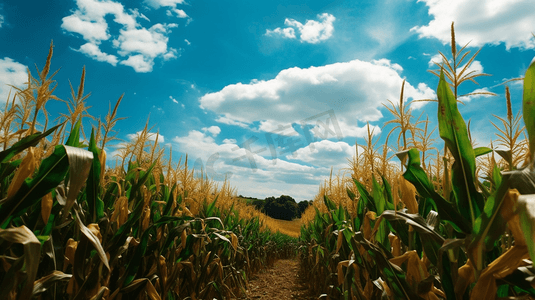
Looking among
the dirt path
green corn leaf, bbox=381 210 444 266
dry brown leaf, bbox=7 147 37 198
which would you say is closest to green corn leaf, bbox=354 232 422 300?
green corn leaf, bbox=381 210 444 266

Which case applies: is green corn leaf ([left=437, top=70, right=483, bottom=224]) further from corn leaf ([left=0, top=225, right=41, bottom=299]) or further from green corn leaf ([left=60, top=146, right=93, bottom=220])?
corn leaf ([left=0, top=225, right=41, bottom=299])

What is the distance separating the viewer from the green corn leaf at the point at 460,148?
49.4 inches

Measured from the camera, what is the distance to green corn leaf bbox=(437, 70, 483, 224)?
125 cm

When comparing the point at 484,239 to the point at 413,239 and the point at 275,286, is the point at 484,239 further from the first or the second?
the point at 275,286

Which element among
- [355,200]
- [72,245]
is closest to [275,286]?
[355,200]

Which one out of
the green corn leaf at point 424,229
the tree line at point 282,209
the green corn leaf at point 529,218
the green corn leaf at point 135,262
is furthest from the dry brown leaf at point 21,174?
the tree line at point 282,209

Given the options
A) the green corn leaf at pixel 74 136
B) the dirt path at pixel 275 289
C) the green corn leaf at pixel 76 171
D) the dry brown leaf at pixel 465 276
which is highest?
the green corn leaf at pixel 74 136

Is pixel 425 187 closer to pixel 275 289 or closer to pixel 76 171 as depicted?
pixel 76 171

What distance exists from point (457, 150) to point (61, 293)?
7.61 feet

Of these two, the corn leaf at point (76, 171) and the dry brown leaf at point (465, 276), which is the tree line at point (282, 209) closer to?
the dry brown leaf at point (465, 276)

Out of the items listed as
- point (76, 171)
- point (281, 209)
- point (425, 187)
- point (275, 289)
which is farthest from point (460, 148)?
point (281, 209)

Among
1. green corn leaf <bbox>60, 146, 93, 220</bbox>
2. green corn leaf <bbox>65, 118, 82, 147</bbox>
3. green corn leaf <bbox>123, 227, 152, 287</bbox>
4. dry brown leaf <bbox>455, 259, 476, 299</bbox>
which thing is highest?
green corn leaf <bbox>65, 118, 82, 147</bbox>

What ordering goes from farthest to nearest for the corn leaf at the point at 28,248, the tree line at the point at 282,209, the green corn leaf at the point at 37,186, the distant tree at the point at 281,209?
the distant tree at the point at 281,209, the tree line at the point at 282,209, the green corn leaf at the point at 37,186, the corn leaf at the point at 28,248

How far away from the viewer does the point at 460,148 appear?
127cm
